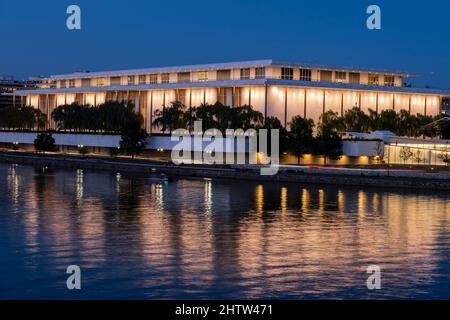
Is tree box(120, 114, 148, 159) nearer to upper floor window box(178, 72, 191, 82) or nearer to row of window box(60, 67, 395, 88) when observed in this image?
row of window box(60, 67, 395, 88)

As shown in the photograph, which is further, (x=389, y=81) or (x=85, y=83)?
(x=85, y=83)

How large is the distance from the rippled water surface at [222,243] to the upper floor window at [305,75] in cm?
4456

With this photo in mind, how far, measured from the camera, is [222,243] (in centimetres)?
3553

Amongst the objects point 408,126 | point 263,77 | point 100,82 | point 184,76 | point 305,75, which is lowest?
point 408,126

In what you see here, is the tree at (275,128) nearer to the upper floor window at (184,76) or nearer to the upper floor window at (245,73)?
the upper floor window at (245,73)

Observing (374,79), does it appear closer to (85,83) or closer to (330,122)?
(330,122)

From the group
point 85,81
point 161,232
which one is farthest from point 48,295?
point 85,81

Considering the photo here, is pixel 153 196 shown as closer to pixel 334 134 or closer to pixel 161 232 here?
pixel 161 232

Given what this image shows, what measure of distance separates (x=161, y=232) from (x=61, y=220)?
701 cm

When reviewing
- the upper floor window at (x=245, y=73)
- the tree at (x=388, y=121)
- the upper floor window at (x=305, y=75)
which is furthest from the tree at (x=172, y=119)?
the tree at (x=388, y=121)

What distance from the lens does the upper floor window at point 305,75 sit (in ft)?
343

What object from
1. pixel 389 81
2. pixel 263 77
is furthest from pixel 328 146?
pixel 389 81

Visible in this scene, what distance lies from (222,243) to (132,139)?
216 feet
